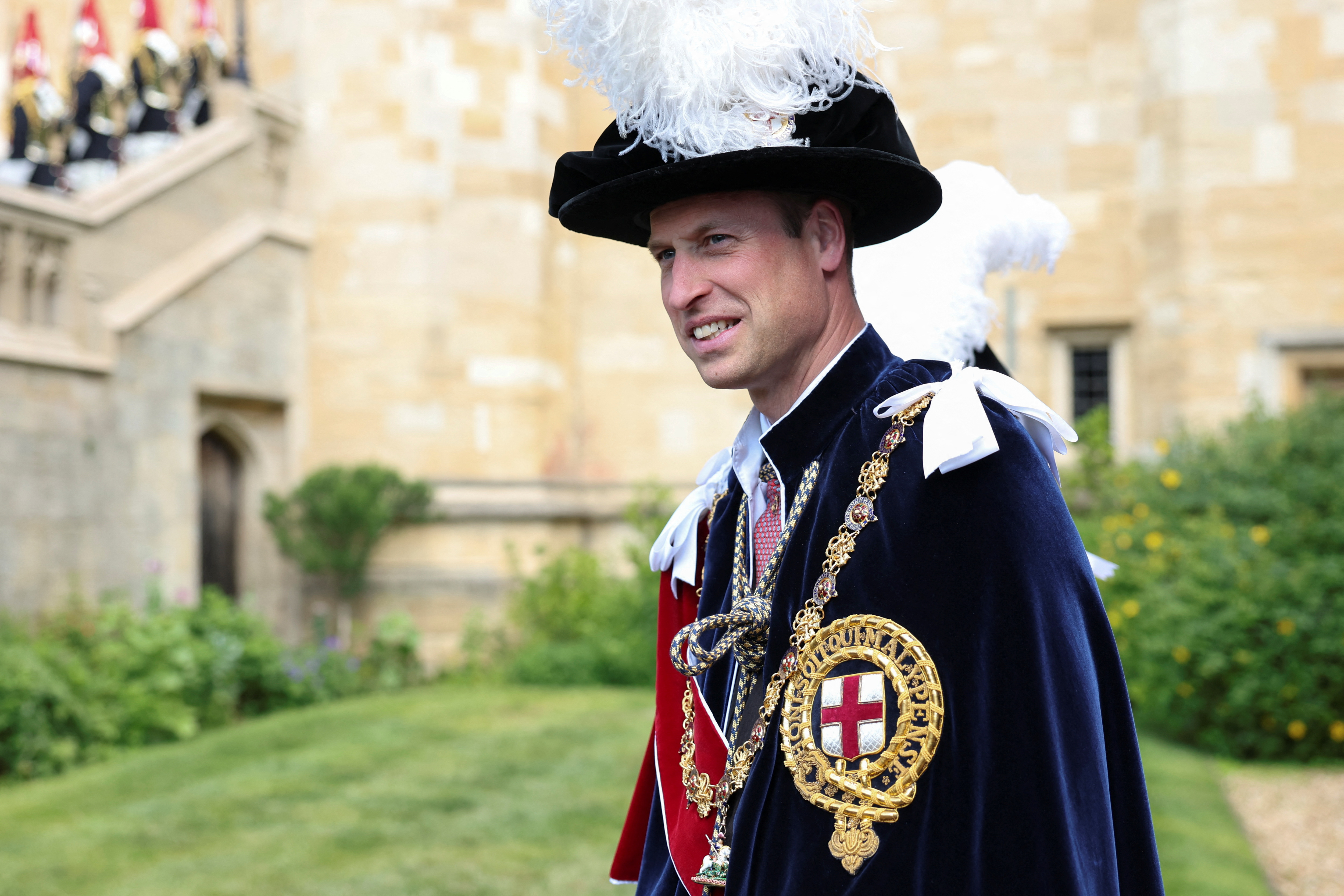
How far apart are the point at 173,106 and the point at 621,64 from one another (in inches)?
483

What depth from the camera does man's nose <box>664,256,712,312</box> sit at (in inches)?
72.5

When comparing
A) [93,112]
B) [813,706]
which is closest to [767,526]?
[813,706]

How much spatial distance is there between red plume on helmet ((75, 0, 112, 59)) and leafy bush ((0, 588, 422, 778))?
587 cm

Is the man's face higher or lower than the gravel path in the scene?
higher

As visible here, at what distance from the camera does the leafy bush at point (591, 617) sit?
1002 cm

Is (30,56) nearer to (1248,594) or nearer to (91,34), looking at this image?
(91,34)

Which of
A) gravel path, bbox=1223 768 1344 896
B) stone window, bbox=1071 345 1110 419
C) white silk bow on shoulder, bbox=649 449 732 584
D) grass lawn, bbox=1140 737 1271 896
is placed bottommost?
gravel path, bbox=1223 768 1344 896

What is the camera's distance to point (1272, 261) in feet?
34.9

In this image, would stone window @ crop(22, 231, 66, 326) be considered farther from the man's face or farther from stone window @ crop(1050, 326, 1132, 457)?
stone window @ crop(1050, 326, 1132, 457)

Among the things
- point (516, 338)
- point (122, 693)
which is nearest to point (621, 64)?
point (122, 693)

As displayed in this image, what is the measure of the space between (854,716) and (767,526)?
489 mm

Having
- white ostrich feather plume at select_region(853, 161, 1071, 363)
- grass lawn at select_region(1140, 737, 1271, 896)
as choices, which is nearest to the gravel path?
grass lawn at select_region(1140, 737, 1271, 896)

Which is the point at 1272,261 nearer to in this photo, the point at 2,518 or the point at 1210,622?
the point at 1210,622

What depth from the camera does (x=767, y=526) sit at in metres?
2.02
